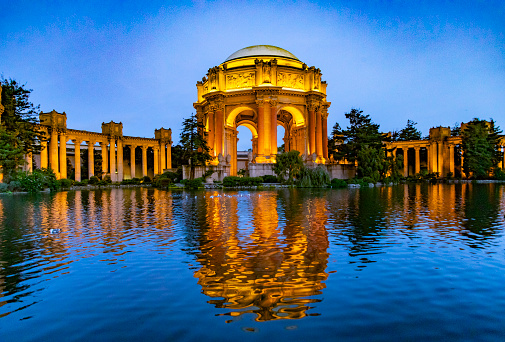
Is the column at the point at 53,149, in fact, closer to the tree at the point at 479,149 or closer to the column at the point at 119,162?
the column at the point at 119,162

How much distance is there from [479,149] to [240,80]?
4130 centimetres

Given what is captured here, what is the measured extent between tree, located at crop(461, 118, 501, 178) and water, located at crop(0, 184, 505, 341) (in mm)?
59790

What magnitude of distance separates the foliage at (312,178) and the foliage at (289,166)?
842 mm

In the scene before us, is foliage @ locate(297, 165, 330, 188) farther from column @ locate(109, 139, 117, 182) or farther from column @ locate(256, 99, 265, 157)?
column @ locate(109, 139, 117, 182)

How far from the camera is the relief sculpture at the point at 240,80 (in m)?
57.1

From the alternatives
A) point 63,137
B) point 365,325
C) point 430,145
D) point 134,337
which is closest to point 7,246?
point 134,337

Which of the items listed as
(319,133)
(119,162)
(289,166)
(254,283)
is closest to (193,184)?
(289,166)

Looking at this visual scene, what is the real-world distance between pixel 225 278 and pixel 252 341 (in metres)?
2.37

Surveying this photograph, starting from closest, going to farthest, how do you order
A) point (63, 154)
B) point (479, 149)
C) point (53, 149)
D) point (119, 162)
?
point (53, 149)
point (63, 154)
point (479, 149)
point (119, 162)

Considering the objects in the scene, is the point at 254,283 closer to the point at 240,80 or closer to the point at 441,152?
the point at 240,80

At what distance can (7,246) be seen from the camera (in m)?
9.12

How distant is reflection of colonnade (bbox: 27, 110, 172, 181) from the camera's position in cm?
5520

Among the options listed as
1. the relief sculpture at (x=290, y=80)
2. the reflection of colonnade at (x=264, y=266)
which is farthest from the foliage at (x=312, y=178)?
the reflection of colonnade at (x=264, y=266)

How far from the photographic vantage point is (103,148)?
64.8 meters
